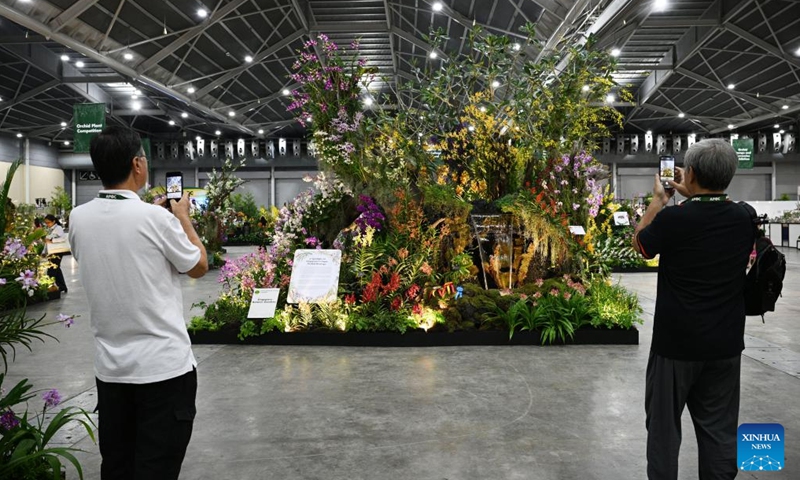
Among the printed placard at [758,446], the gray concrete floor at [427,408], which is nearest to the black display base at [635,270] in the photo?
the gray concrete floor at [427,408]

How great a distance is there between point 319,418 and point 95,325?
2.15 m

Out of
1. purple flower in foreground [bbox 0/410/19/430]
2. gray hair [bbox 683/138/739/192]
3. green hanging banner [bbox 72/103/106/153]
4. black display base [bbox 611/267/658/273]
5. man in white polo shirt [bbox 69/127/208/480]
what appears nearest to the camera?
man in white polo shirt [bbox 69/127/208/480]

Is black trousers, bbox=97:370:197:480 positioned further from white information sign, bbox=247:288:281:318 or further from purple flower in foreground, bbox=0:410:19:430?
A: white information sign, bbox=247:288:281:318

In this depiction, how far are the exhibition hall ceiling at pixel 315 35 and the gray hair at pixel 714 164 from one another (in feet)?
22.8

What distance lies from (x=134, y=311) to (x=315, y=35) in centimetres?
1714

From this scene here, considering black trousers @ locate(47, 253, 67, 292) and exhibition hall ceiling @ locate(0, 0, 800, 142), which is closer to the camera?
black trousers @ locate(47, 253, 67, 292)

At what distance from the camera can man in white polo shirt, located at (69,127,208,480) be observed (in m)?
1.76

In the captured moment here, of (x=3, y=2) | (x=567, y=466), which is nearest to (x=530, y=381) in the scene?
(x=567, y=466)

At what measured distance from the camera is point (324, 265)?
6.30m

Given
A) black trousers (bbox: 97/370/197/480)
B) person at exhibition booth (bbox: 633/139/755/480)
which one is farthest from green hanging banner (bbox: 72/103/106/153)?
person at exhibition booth (bbox: 633/139/755/480)

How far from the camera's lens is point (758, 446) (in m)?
2.21

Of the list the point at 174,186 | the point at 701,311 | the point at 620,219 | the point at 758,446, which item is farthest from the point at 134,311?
the point at 620,219

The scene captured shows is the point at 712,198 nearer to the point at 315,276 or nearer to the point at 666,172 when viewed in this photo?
the point at 666,172

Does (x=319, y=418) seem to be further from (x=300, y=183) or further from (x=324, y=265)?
(x=300, y=183)
